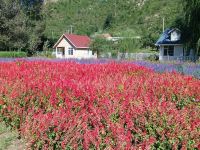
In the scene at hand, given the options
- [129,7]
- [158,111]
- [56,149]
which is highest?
[129,7]

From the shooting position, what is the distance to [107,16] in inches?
4099

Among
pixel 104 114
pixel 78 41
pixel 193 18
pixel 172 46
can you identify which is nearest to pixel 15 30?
pixel 78 41

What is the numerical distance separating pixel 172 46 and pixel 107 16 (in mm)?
56466

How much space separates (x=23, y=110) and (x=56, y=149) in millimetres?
2576

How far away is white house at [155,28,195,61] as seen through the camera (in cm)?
4723

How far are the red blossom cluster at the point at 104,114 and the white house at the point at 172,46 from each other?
1485 inches

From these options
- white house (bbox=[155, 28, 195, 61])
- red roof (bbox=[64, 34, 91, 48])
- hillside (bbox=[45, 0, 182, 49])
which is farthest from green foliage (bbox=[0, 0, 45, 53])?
hillside (bbox=[45, 0, 182, 49])

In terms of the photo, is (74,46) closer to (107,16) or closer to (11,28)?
(11,28)

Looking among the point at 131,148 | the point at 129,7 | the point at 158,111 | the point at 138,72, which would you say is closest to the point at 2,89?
the point at 158,111

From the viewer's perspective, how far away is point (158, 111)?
6254 millimetres

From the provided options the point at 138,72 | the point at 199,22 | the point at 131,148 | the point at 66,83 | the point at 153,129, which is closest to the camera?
the point at 131,148

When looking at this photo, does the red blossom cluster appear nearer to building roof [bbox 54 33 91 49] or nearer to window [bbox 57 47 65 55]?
building roof [bbox 54 33 91 49]

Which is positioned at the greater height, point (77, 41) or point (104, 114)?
point (77, 41)

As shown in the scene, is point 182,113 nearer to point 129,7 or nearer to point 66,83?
point 66,83
